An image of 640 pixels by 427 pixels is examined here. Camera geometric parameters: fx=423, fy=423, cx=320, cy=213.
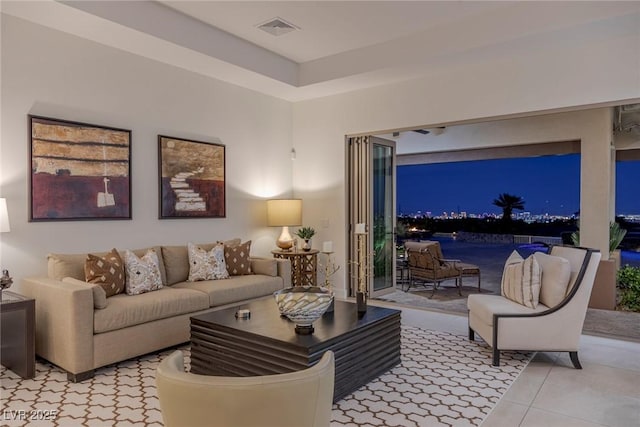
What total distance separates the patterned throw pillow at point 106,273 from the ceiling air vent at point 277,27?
2.82 meters

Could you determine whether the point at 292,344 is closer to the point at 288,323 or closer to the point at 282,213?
the point at 288,323

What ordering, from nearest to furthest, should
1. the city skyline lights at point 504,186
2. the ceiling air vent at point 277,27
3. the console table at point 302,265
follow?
the ceiling air vent at point 277,27, the console table at point 302,265, the city skyline lights at point 504,186

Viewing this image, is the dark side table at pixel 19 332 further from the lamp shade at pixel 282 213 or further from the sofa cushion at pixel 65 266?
the lamp shade at pixel 282 213

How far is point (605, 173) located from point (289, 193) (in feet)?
15.3

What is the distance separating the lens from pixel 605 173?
6117 mm

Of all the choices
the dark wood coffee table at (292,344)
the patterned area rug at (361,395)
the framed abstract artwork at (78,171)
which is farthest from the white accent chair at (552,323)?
the framed abstract artwork at (78,171)

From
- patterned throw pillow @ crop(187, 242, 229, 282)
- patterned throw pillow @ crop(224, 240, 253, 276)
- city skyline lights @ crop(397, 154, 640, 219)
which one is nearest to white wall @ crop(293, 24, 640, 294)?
patterned throw pillow @ crop(224, 240, 253, 276)

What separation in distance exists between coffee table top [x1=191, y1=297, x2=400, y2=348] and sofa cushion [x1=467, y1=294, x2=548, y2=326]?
0.80 m

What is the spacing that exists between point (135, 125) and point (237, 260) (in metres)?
1.90

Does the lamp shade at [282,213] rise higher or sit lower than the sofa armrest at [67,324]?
higher

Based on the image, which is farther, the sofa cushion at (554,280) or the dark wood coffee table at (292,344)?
the sofa cushion at (554,280)

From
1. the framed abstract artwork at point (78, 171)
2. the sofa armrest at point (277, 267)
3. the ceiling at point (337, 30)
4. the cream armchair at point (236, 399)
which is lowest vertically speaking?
the sofa armrest at point (277, 267)

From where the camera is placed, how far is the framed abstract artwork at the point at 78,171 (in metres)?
3.92

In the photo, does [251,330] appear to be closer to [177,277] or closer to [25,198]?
[177,277]
